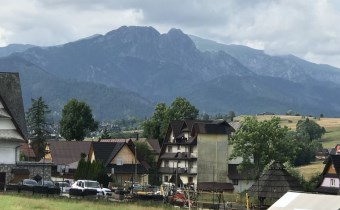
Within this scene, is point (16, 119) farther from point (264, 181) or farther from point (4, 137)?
point (264, 181)

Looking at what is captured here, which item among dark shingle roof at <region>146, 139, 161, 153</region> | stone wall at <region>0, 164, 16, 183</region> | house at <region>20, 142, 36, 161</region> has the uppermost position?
dark shingle roof at <region>146, 139, 161, 153</region>

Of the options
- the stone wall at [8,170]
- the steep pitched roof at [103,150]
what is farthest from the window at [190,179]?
the stone wall at [8,170]

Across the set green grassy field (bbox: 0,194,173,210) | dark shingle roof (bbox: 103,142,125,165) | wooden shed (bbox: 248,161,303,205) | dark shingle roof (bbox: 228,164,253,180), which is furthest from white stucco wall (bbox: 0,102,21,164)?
dark shingle roof (bbox: 228,164,253,180)

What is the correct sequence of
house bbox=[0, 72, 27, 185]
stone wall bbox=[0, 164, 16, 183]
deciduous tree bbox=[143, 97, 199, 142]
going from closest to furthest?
1. stone wall bbox=[0, 164, 16, 183]
2. house bbox=[0, 72, 27, 185]
3. deciduous tree bbox=[143, 97, 199, 142]

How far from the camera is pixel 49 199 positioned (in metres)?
51.1

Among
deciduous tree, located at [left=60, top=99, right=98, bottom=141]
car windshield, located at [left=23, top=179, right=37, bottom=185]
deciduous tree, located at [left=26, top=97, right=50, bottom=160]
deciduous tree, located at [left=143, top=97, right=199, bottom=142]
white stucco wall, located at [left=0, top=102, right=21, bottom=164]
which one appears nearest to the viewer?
car windshield, located at [left=23, top=179, right=37, bottom=185]

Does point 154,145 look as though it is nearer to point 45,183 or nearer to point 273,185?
point 45,183

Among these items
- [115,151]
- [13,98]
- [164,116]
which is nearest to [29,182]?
[13,98]

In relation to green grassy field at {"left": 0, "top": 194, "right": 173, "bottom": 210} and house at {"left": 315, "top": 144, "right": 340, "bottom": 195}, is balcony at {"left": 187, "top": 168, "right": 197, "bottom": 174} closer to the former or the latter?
house at {"left": 315, "top": 144, "right": 340, "bottom": 195}

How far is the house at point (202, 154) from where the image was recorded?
4555 inches

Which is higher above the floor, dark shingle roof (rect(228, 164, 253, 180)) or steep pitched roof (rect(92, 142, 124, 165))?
steep pitched roof (rect(92, 142, 124, 165))

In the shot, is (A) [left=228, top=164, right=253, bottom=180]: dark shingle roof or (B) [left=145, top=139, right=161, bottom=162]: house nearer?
(A) [left=228, top=164, right=253, bottom=180]: dark shingle roof

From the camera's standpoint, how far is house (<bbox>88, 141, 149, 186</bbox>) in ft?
352

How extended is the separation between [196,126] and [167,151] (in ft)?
28.3
